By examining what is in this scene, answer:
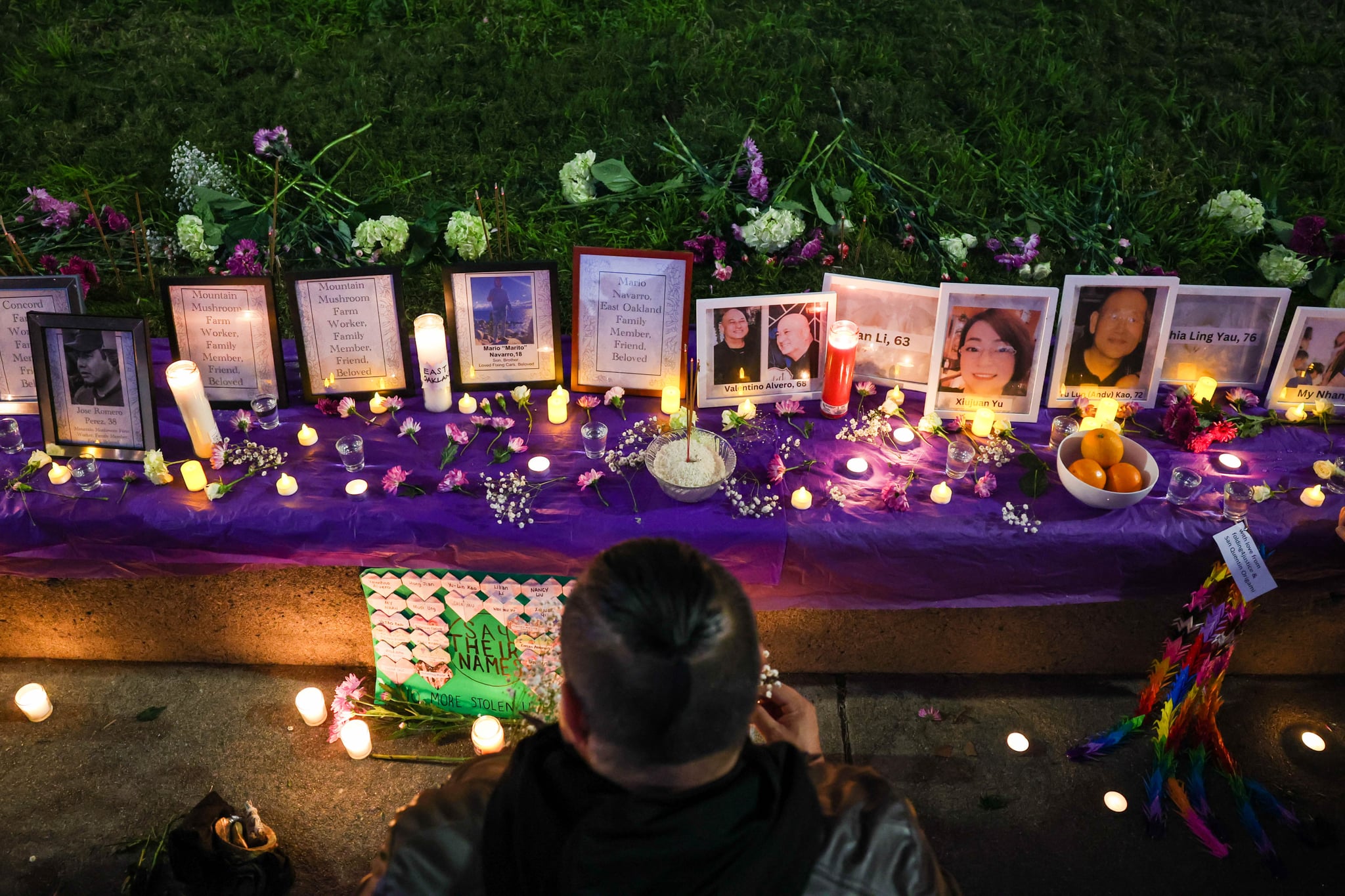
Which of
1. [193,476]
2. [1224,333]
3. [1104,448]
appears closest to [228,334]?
[193,476]

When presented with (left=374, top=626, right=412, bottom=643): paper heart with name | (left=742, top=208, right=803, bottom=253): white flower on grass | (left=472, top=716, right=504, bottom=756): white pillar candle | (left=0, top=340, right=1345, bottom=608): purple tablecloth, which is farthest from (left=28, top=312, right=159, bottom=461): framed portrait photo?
(left=742, top=208, right=803, bottom=253): white flower on grass

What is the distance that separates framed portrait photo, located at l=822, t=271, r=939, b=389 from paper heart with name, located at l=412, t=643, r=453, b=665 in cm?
165

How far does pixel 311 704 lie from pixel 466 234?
1.87 m

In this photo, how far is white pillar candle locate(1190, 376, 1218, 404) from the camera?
308 centimetres

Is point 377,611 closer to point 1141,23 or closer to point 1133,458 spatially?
point 1133,458

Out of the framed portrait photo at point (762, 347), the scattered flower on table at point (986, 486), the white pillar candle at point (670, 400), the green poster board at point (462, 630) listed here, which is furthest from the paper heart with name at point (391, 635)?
the scattered flower on table at point (986, 486)

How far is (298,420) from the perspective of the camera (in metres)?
3.07

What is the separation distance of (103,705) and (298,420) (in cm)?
118

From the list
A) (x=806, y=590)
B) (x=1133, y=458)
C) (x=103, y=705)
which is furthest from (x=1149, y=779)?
(x=103, y=705)

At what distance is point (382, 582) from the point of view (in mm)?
2844

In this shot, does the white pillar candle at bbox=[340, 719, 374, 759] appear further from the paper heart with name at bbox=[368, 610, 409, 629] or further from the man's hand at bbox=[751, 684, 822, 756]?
the man's hand at bbox=[751, 684, 822, 756]

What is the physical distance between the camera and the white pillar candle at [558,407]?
119 inches

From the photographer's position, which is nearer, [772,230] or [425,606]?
[425,606]

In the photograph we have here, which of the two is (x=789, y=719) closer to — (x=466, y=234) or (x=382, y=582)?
(x=382, y=582)
